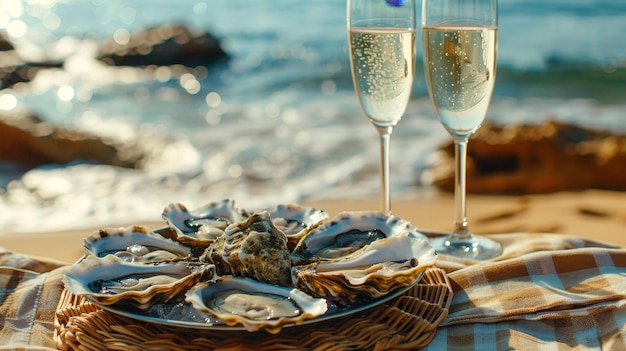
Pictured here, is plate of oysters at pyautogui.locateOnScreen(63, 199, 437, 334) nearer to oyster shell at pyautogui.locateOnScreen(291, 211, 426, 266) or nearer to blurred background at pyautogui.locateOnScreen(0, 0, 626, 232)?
oyster shell at pyautogui.locateOnScreen(291, 211, 426, 266)

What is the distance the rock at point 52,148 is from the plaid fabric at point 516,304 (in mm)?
5199

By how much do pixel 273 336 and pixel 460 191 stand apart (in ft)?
3.23

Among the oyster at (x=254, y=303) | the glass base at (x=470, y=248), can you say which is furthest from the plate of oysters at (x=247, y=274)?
the glass base at (x=470, y=248)

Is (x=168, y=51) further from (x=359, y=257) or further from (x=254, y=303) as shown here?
(x=254, y=303)

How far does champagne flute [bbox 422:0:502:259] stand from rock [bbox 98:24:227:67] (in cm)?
1251

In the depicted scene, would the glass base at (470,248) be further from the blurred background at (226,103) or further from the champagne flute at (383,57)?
the blurred background at (226,103)

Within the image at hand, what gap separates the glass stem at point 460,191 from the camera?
2184mm

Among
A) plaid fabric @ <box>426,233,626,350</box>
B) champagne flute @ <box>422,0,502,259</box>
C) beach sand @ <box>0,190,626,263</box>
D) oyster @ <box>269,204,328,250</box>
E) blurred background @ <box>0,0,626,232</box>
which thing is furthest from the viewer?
blurred background @ <box>0,0,626,232</box>

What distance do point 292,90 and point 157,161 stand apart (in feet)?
15.9

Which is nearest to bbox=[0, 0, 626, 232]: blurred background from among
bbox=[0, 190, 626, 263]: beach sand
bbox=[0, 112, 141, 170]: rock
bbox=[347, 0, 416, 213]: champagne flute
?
bbox=[0, 112, 141, 170]: rock

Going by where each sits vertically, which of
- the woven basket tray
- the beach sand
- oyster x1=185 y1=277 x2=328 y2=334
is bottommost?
the beach sand

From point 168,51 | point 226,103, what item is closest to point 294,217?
point 226,103

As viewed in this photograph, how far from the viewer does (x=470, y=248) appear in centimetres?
216

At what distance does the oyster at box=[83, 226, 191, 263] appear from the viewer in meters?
1.59
